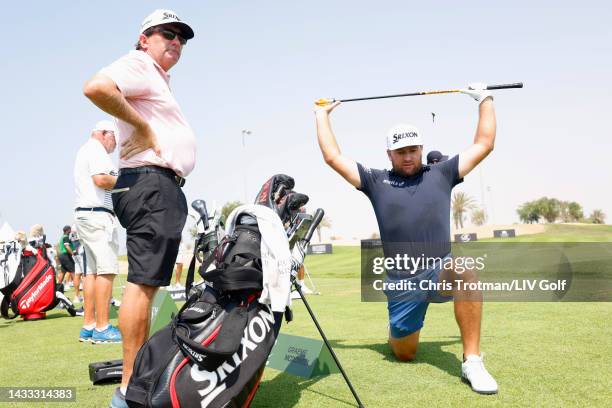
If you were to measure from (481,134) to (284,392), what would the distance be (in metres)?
2.48

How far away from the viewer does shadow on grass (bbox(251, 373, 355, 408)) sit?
3.23m

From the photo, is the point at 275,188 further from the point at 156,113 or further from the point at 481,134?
the point at 481,134

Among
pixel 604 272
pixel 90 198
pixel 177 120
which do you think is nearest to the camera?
pixel 177 120

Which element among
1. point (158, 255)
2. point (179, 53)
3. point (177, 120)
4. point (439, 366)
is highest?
point (179, 53)

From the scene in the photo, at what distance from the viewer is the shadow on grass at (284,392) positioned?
323 cm

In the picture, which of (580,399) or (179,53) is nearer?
(580,399)

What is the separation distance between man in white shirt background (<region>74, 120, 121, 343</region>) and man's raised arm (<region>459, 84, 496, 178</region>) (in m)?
3.68

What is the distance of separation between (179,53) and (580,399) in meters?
3.24

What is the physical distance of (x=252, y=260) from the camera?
274cm

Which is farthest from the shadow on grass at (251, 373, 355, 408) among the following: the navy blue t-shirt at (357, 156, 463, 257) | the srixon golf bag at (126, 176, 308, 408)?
the navy blue t-shirt at (357, 156, 463, 257)

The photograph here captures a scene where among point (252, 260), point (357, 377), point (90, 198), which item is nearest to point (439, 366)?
point (357, 377)

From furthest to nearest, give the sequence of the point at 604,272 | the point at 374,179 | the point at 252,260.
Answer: the point at 604,272 → the point at 374,179 → the point at 252,260

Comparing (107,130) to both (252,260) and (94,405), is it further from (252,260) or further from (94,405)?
(252,260)

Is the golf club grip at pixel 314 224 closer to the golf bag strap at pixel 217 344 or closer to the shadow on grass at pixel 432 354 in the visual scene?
the golf bag strap at pixel 217 344
